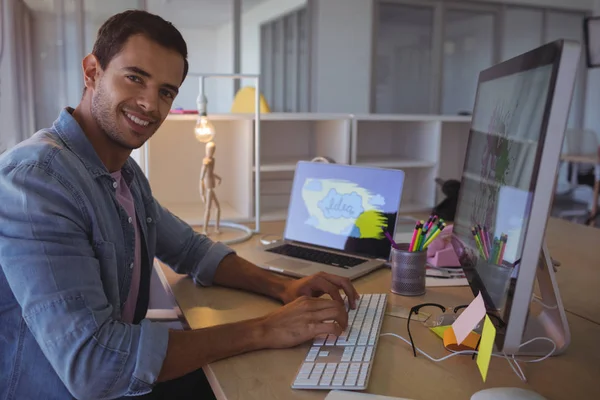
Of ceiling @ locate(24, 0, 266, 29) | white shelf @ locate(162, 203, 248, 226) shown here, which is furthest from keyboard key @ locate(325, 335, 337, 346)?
ceiling @ locate(24, 0, 266, 29)

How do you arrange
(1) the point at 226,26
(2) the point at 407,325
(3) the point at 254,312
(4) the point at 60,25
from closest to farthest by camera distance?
(2) the point at 407,325 → (3) the point at 254,312 → (4) the point at 60,25 → (1) the point at 226,26

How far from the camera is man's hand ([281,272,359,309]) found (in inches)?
44.7

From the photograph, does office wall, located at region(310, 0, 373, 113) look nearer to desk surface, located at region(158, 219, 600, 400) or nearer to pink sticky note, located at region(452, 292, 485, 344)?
desk surface, located at region(158, 219, 600, 400)

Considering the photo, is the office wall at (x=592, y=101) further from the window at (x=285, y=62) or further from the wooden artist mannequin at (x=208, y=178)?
the wooden artist mannequin at (x=208, y=178)

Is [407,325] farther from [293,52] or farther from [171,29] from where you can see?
[293,52]

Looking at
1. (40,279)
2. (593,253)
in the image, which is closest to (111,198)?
(40,279)

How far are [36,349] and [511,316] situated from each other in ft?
2.41

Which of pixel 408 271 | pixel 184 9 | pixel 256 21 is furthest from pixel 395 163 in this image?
pixel 256 21

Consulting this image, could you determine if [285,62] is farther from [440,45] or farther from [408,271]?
[408,271]

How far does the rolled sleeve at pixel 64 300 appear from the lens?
0.79m

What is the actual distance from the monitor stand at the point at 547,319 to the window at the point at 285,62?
15.5ft

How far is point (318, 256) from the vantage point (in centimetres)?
148

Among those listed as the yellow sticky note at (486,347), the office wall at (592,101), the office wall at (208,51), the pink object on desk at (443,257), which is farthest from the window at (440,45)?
the yellow sticky note at (486,347)

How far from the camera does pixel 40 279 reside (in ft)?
2.60
